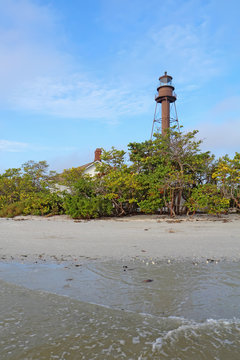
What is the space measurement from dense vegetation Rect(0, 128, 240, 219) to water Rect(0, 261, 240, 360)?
7.89 meters

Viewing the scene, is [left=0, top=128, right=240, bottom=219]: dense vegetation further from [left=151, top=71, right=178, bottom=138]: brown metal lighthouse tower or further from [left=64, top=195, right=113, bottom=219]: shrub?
[left=151, top=71, right=178, bottom=138]: brown metal lighthouse tower

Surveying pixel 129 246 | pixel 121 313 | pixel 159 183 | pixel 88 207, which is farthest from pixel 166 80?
pixel 121 313

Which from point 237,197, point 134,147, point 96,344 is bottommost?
point 96,344

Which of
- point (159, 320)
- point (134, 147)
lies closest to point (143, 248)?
point (159, 320)

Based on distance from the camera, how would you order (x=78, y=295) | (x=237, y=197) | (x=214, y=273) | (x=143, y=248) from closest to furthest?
1. (x=78, y=295)
2. (x=214, y=273)
3. (x=143, y=248)
4. (x=237, y=197)

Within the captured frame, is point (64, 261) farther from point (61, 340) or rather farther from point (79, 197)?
point (79, 197)

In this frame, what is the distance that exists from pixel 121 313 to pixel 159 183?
9941 millimetres

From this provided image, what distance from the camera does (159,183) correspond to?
12.4 meters

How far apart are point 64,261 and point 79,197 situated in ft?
29.2

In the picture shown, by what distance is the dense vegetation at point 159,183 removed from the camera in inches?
460

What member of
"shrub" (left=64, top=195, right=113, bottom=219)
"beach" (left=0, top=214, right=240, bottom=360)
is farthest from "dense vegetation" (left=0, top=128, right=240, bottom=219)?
"beach" (left=0, top=214, right=240, bottom=360)

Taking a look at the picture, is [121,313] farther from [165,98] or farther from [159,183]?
[165,98]

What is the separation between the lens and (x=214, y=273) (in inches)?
156

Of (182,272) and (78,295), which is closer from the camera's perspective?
(78,295)
